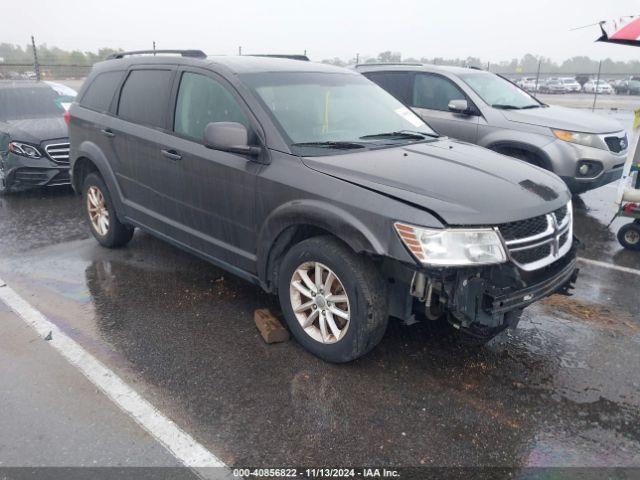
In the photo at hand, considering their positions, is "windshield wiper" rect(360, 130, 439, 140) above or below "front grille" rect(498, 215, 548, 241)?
above

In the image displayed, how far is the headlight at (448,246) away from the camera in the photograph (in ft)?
9.31

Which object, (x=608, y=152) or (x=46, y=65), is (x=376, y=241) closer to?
(x=608, y=152)

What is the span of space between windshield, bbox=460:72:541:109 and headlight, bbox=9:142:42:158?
6.09 meters

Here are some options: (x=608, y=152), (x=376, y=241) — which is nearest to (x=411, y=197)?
(x=376, y=241)

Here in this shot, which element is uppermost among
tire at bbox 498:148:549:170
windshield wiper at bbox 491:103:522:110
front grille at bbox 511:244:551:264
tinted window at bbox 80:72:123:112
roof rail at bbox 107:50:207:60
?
roof rail at bbox 107:50:207:60

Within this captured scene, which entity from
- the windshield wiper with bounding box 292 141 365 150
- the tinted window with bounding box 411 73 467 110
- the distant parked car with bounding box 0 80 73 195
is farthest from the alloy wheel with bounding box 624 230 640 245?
the distant parked car with bounding box 0 80 73 195

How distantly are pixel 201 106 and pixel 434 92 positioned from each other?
4.38 m

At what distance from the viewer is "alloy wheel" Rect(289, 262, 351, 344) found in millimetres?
3305

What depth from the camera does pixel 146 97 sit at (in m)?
4.62

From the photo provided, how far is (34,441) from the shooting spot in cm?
275

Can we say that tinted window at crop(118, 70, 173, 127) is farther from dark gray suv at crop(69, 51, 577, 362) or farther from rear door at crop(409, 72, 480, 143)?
rear door at crop(409, 72, 480, 143)

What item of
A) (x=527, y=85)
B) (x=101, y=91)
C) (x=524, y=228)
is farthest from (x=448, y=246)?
(x=527, y=85)

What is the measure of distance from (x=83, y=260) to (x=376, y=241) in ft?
11.7

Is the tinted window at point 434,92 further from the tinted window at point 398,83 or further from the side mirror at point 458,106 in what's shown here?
the side mirror at point 458,106
